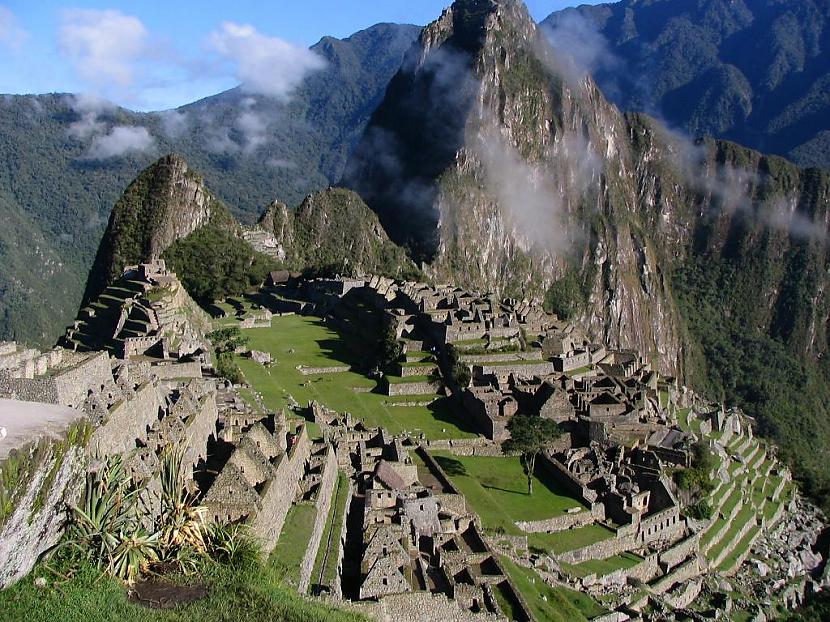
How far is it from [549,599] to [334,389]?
883 inches

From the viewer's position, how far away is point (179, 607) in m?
15.2

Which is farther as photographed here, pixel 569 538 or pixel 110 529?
pixel 569 538

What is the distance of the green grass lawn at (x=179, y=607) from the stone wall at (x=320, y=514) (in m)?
2.04

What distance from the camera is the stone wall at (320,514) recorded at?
813 inches

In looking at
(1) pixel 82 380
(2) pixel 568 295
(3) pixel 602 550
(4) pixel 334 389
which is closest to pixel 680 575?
(3) pixel 602 550

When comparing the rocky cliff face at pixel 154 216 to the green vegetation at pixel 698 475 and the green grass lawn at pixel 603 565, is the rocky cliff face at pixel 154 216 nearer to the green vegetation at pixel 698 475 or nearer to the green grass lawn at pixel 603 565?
the green vegetation at pixel 698 475

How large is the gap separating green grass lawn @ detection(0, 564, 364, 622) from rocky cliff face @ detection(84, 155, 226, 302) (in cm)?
8666

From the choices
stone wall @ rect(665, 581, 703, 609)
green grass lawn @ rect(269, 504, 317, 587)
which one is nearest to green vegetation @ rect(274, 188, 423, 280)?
stone wall @ rect(665, 581, 703, 609)

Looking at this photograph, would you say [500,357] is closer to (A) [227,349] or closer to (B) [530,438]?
(B) [530,438]

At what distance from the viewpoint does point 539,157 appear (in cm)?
19900

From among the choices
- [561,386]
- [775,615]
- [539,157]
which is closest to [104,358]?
[561,386]

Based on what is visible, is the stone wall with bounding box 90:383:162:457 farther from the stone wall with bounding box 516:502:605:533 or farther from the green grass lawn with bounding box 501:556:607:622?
the stone wall with bounding box 516:502:605:533

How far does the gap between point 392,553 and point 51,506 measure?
10.2 metres

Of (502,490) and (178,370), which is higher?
(178,370)
